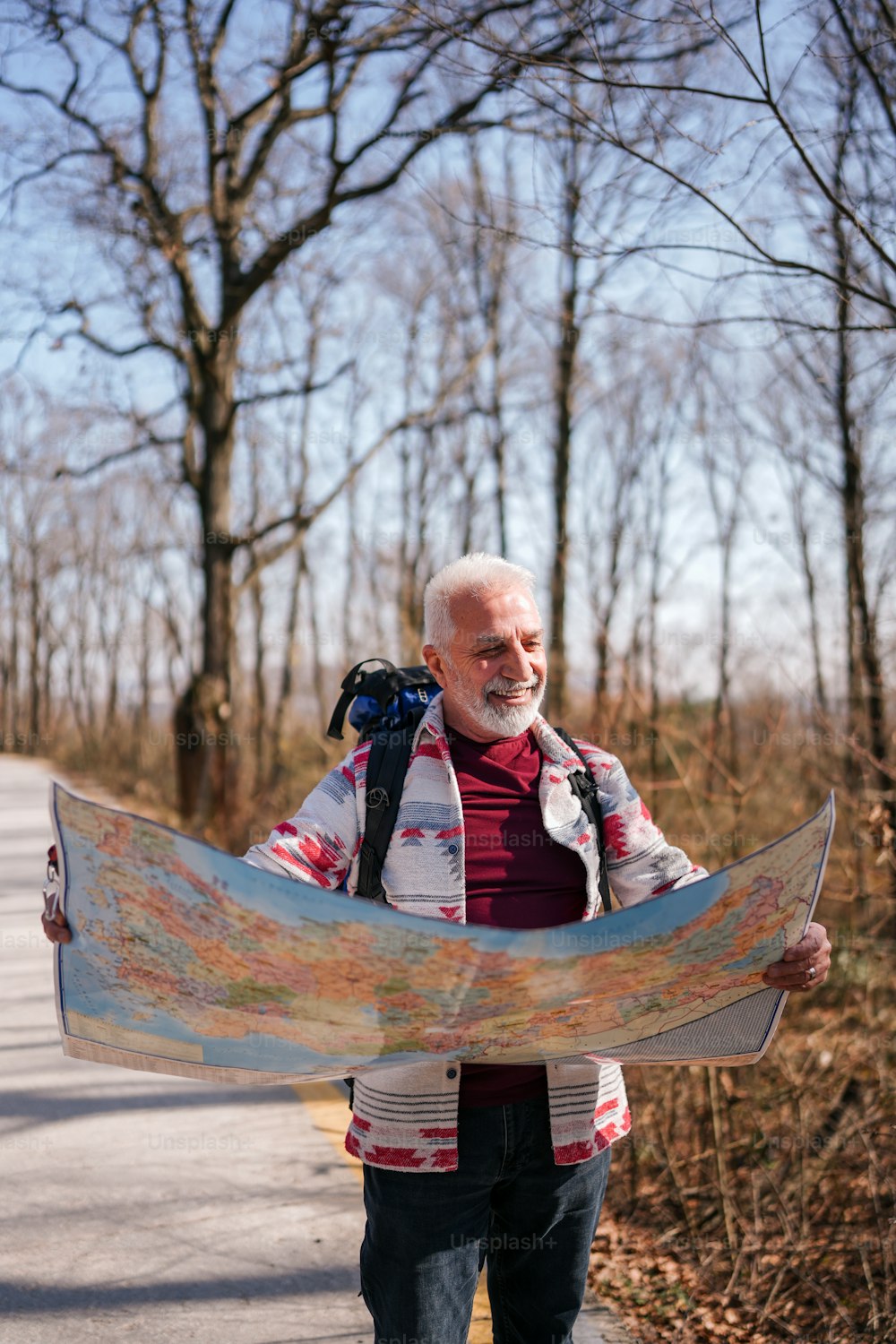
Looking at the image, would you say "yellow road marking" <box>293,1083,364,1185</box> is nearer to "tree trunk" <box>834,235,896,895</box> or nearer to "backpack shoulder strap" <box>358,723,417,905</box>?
"backpack shoulder strap" <box>358,723,417,905</box>

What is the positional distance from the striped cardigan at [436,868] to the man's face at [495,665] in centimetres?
10

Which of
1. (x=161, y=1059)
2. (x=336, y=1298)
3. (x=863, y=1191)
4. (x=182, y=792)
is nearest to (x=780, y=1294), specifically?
(x=863, y=1191)

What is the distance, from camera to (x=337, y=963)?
87.9 inches

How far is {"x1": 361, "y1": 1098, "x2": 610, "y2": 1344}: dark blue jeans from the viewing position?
7.79 ft

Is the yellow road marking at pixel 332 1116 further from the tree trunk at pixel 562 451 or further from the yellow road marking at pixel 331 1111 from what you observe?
the tree trunk at pixel 562 451

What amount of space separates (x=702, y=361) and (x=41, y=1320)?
2210cm

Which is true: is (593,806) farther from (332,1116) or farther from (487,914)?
(332,1116)

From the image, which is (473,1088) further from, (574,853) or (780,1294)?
(780,1294)

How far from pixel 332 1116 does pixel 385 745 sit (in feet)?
10.7

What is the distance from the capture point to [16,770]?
30.7 meters

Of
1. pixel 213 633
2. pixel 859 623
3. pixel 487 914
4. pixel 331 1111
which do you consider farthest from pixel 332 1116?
pixel 213 633

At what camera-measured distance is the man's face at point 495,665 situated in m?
2.62

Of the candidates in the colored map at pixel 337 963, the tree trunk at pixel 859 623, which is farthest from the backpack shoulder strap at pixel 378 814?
the tree trunk at pixel 859 623

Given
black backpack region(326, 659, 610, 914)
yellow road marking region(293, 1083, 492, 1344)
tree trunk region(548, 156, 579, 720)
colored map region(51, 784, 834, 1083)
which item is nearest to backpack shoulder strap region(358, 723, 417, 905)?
black backpack region(326, 659, 610, 914)
